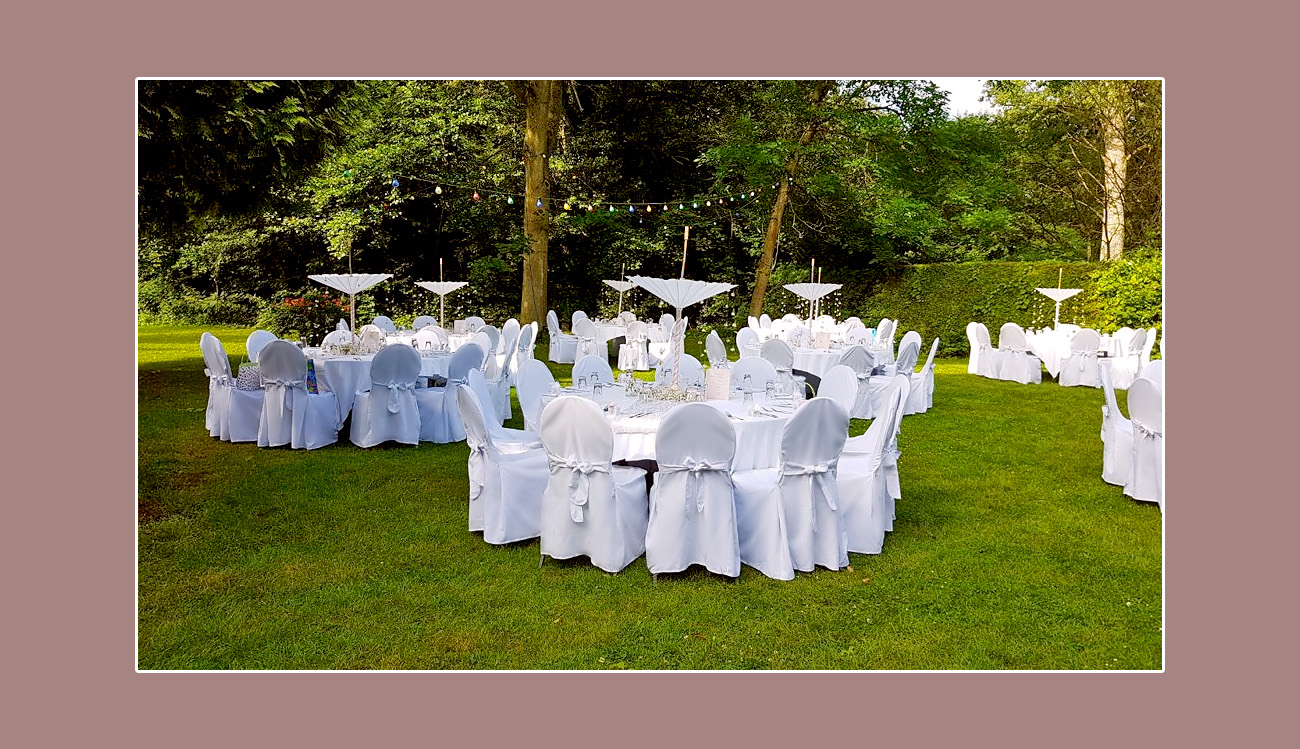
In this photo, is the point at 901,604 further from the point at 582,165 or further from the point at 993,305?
the point at 582,165

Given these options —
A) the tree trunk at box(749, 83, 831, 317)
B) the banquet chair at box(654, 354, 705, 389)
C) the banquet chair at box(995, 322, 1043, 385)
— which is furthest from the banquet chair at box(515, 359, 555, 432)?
the tree trunk at box(749, 83, 831, 317)

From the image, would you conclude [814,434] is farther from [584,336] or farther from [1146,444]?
[584,336]

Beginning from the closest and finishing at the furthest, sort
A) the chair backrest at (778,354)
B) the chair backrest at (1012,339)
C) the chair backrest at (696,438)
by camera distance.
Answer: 1. the chair backrest at (696,438)
2. the chair backrest at (778,354)
3. the chair backrest at (1012,339)

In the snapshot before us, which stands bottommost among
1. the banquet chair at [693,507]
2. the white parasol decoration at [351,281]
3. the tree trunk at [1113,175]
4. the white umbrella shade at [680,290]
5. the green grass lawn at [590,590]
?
the green grass lawn at [590,590]

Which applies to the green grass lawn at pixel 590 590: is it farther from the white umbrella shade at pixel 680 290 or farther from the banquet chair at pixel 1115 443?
the white umbrella shade at pixel 680 290

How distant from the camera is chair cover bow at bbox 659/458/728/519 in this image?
4566mm

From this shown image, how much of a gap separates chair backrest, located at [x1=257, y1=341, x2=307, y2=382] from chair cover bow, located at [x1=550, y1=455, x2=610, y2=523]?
4008 mm

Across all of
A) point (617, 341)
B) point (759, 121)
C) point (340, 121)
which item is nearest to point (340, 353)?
point (340, 121)

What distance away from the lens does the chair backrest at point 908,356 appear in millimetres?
10266

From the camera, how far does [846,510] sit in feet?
16.9

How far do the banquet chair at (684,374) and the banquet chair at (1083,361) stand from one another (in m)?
8.55

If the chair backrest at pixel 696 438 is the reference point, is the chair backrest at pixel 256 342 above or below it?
above

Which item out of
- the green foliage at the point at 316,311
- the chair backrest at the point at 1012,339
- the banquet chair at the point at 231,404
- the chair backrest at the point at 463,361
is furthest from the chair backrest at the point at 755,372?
the green foliage at the point at 316,311

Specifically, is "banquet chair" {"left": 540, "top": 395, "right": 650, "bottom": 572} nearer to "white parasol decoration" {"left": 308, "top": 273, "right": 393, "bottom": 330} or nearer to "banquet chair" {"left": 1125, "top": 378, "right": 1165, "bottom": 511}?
"banquet chair" {"left": 1125, "top": 378, "right": 1165, "bottom": 511}
